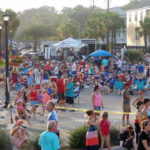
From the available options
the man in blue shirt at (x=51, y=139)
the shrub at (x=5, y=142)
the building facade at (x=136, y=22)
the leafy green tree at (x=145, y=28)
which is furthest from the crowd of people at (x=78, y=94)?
the building facade at (x=136, y=22)

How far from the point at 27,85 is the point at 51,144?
16.2m

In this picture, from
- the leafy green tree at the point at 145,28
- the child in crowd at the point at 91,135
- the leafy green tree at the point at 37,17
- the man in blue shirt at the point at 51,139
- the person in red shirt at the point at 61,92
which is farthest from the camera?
the leafy green tree at the point at 37,17

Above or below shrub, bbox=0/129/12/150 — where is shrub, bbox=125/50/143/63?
above

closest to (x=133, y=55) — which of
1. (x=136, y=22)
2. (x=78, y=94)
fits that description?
(x=78, y=94)

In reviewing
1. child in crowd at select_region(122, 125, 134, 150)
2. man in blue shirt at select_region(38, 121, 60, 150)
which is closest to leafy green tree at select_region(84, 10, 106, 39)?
child in crowd at select_region(122, 125, 134, 150)

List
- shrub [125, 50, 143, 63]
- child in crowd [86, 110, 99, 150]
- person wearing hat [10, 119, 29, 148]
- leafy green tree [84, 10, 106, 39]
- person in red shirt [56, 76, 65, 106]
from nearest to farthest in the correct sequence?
person wearing hat [10, 119, 29, 148], child in crowd [86, 110, 99, 150], person in red shirt [56, 76, 65, 106], shrub [125, 50, 143, 63], leafy green tree [84, 10, 106, 39]

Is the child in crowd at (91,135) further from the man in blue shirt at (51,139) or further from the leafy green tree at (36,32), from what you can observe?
the leafy green tree at (36,32)

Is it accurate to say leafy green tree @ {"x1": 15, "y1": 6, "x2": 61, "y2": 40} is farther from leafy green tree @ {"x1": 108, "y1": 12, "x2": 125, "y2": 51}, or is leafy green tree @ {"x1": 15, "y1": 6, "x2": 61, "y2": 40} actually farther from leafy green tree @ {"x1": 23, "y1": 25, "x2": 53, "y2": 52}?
leafy green tree @ {"x1": 108, "y1": 12, "x2": 125, "y2": 51}

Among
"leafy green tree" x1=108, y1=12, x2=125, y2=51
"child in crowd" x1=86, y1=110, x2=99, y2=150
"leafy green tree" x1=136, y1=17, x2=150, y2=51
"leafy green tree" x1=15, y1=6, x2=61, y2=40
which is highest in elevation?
"leafy green tree" x1=15, y1=6, x2=61, y2=40

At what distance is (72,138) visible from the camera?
10.5 meters

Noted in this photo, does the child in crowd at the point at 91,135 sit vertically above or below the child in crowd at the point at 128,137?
above

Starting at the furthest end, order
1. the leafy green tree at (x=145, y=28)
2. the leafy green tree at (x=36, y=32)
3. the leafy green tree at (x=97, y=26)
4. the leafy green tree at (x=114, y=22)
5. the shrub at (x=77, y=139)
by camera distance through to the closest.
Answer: the leafy green tree at (x=36, y=32) → the leafy green tree at (x=114, y=22) → the leafy green tree at (x=97, y=26) → the leafy green tree at (x=145, y=28) → the shrub at (x=77, y=139)

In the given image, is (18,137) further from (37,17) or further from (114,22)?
(37,17)

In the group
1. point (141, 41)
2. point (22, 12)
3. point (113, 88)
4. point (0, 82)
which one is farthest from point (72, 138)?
point (22, 12)
